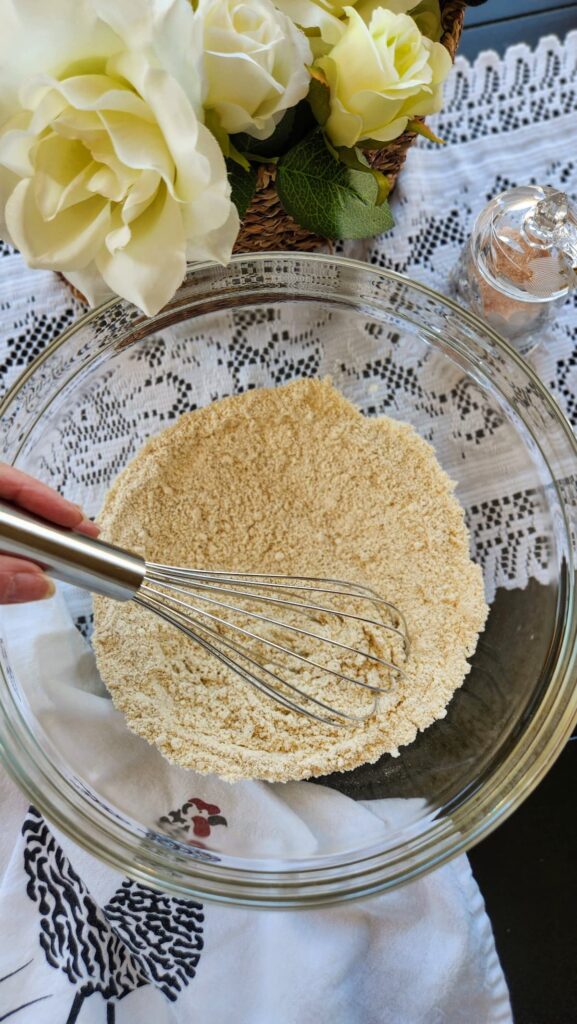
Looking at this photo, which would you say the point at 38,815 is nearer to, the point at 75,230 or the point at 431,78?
the point at 75,230

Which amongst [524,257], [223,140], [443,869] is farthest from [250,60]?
[443,869]

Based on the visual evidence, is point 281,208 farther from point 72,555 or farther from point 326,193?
point 72,555

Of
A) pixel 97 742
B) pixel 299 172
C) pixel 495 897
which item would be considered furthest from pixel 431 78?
pixel 495 897

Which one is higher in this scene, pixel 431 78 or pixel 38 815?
pixel 431 78

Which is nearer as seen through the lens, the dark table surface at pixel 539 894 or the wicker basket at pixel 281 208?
the wicker basket at pixel 281 208

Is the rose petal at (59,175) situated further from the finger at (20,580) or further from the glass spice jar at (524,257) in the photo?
the glass spice jar at (524,257)

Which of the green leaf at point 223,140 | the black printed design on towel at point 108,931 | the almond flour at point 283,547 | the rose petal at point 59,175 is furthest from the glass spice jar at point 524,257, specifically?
the black printed design on towel at point 108,931
